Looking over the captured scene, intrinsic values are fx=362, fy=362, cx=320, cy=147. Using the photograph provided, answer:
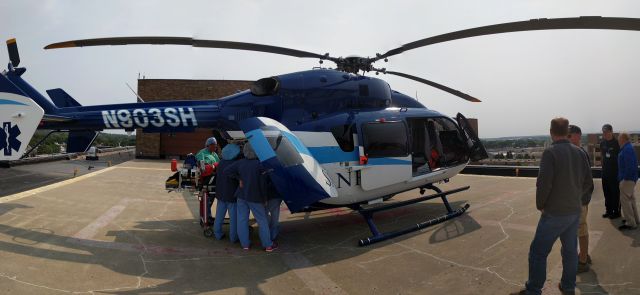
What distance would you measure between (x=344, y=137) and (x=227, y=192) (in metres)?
2.16

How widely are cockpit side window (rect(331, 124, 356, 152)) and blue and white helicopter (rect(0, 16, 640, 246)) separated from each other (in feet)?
0.06

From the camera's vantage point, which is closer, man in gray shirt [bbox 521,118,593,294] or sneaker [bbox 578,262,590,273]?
man in gray shirt [bbox 521,118,593,294]

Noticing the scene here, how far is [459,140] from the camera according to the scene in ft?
27.6

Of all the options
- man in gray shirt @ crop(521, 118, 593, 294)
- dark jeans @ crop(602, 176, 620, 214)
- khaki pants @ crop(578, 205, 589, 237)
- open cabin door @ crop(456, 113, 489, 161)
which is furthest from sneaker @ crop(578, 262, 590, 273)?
open cabin door @ crop(456, 113, 489, 161)

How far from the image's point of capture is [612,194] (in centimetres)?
630

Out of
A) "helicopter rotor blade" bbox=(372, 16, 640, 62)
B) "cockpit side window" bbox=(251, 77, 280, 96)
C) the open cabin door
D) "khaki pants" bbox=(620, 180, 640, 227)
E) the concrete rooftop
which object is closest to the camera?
the concrete rooftop

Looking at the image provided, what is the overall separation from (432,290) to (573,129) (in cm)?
262

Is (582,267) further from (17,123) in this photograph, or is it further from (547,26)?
(17,123)

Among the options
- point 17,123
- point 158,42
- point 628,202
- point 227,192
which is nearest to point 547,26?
point 628,202

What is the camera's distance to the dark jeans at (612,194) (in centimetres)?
622

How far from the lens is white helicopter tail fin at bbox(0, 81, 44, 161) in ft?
22.9

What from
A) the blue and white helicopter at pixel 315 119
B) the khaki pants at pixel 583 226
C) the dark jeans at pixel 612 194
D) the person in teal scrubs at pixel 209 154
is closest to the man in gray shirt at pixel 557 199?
the khaki pants at pixel 583 226

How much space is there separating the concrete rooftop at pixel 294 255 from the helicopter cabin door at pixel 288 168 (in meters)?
0.86

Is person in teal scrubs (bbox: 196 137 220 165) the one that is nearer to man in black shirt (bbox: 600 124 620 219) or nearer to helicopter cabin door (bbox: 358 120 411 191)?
helicopter cabin door (bbox: 358 120 411 191)
